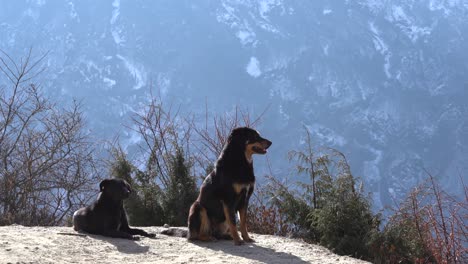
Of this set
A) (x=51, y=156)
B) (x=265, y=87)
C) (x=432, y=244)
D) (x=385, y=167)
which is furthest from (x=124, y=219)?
(x=265, y=87)

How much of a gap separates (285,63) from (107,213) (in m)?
161

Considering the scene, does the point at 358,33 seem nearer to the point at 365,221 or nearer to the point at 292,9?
the point at 292,9

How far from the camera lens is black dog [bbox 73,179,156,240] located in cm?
858

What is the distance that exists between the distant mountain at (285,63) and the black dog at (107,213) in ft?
441

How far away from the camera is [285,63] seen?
167 meters

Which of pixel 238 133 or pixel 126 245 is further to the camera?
pixel 126 245

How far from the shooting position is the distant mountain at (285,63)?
152375 mm

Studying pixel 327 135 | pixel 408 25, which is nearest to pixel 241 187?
pixel 327 135

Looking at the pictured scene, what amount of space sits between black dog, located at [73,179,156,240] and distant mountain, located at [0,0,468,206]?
135m

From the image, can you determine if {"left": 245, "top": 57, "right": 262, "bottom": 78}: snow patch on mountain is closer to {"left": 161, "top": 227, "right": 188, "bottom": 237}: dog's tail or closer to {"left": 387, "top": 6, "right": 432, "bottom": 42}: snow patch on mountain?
{"left": 387, "top": 6, "right": 432, "bottom": 42}: snow patch on mountain

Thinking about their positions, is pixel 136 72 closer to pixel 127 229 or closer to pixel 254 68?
pixel 254 68

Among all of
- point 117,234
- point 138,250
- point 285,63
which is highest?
point 285,63

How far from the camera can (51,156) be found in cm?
1349

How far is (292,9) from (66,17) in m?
69.7
